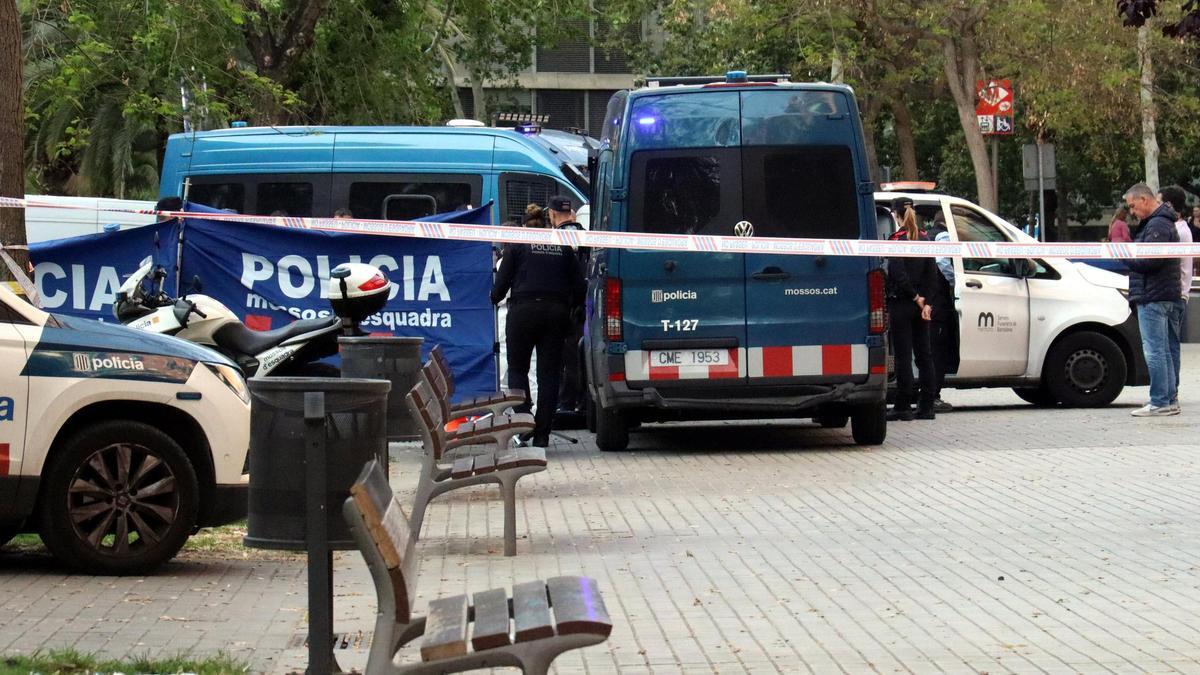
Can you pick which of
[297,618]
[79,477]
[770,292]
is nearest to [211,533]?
[79,477]

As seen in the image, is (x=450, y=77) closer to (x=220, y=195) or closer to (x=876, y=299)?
(x=220, y=195)

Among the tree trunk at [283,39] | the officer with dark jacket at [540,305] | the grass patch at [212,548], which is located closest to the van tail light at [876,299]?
the officer with dark jacket at [540,305]

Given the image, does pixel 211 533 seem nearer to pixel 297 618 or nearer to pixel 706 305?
pixel 297 618

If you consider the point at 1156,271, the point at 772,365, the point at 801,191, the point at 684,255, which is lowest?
the point at 772,365

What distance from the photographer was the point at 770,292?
528 inches

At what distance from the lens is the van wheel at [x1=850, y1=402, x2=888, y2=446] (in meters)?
13.9

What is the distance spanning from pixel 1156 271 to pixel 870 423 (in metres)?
3.02

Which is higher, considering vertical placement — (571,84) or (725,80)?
(571,84)

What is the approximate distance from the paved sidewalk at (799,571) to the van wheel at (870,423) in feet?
1.90

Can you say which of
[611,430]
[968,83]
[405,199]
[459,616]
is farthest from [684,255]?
[968,83]

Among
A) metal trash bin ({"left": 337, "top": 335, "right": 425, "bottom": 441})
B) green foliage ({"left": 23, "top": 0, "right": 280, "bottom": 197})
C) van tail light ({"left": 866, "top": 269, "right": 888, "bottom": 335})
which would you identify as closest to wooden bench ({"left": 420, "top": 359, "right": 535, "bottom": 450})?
metal trash bin ({"left": 337, "top": 335, "right": 425, "bottom": 441})

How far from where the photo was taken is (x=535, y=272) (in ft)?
44.7

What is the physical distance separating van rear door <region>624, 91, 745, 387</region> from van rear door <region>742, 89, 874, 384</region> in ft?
0.39

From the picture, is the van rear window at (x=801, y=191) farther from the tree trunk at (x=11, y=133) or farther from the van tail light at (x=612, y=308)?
the tree trunk at (x=11, y=133)
